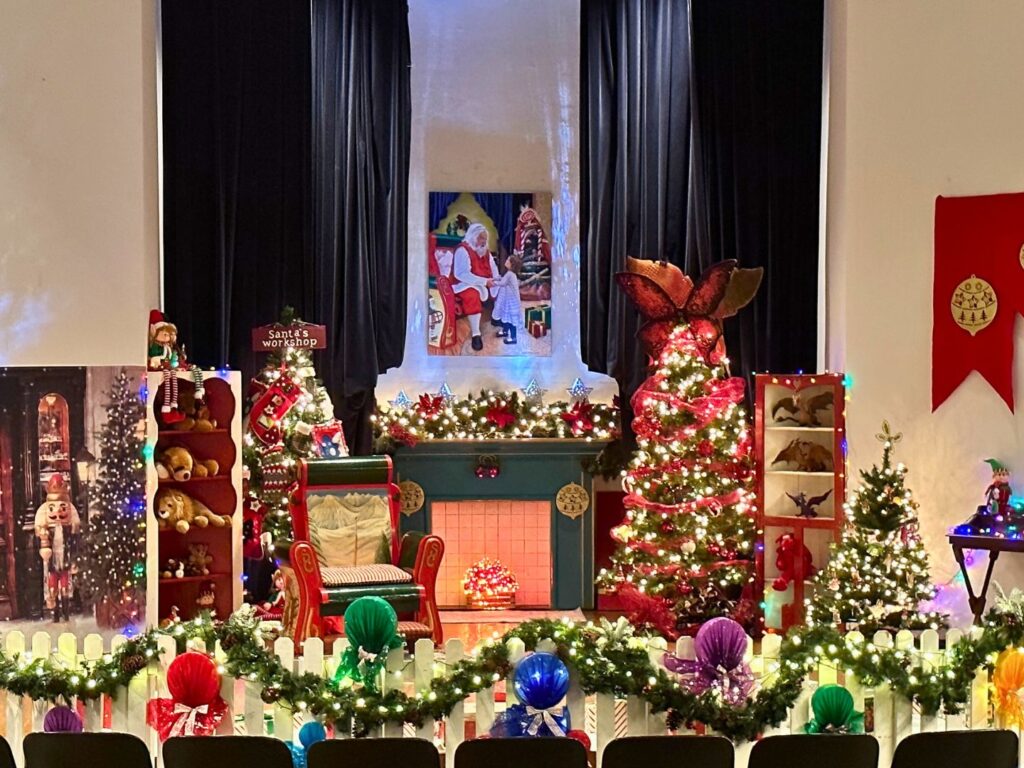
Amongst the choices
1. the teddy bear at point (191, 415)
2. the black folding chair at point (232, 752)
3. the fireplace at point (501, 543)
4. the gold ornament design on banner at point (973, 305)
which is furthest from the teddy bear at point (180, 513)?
the gold ornament design on banner at point (973, 305)

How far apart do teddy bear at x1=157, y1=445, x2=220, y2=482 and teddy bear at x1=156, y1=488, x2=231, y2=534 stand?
0.43 ft

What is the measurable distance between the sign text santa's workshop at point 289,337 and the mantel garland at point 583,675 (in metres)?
4.38

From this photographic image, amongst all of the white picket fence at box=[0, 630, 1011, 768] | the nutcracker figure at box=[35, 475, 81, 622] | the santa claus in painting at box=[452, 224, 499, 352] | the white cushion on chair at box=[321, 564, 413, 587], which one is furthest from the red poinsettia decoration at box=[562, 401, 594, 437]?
the white picket fence at box=[0, 630, 1011, 768]

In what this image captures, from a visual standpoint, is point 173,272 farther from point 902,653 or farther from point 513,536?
point 902,653

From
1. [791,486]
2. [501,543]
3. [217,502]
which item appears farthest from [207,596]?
[791,486]

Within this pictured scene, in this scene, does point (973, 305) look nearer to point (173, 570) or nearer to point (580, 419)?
point (580, 419)

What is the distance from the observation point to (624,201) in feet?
31.5

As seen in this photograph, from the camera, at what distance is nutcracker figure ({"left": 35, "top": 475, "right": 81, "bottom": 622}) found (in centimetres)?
680

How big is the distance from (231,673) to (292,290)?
5.34 m

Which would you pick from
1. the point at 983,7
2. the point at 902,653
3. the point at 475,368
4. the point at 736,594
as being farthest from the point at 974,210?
the point at 902,653

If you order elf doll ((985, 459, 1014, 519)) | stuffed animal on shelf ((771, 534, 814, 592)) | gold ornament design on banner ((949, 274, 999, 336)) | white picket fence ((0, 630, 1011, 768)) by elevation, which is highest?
gold ornament design on banner ((949, 274, 999, 336))

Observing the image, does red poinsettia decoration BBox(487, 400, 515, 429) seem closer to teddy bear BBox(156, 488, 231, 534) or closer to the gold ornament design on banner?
teddy bear BBox(156, 488, 231, 534)

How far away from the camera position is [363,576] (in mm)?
7859

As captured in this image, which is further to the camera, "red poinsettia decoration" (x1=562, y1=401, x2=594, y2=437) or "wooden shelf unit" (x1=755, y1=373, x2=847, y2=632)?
"red poinsettia decoration" (x1=562, y1=401, x2=594, y2=437)
